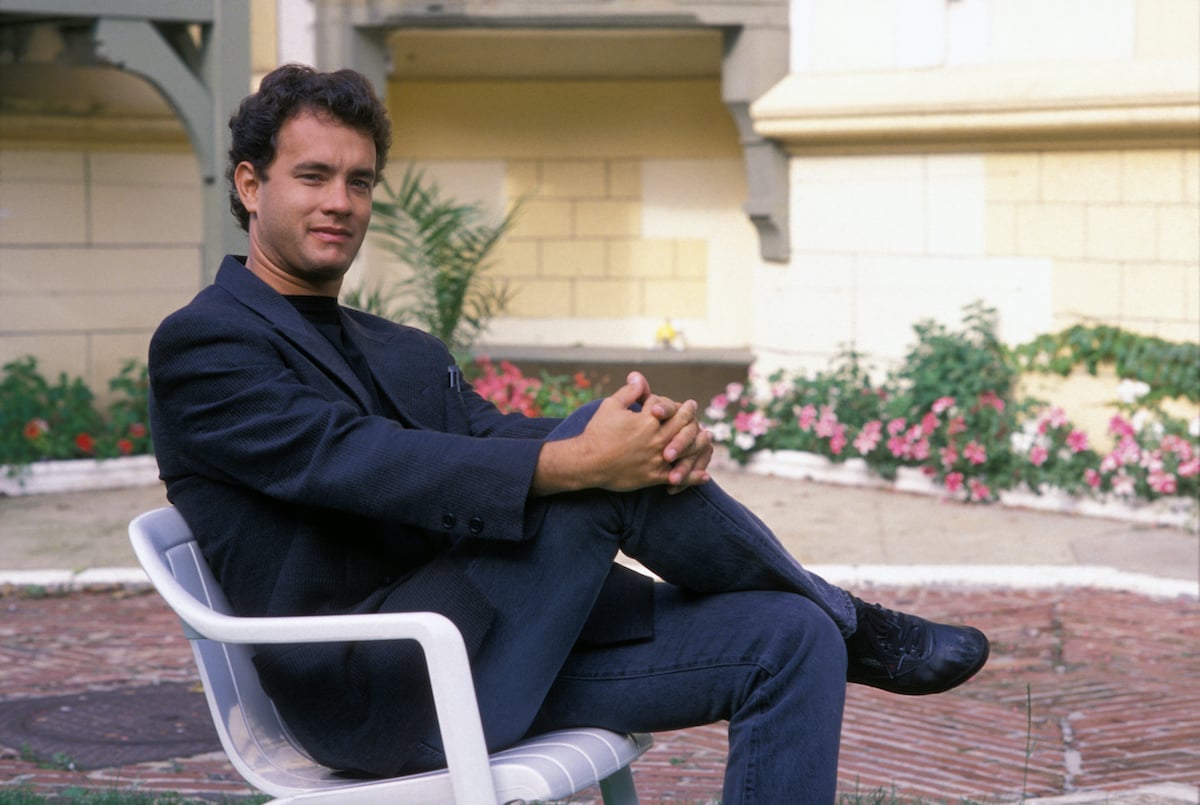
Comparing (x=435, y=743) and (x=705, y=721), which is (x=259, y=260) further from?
(x=705, y=721)

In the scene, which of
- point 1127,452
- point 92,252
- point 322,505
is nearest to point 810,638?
point 322,505

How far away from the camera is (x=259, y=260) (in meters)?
2.76

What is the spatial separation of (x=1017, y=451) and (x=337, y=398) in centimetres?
596

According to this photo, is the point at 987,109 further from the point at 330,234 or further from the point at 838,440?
the point at 330,234

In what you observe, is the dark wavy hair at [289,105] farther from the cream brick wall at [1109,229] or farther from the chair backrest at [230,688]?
the cream brick wall at [1109,229]

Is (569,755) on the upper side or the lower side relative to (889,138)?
lower

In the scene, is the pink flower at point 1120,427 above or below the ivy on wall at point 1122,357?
below

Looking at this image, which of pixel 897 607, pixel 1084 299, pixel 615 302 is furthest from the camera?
pixel 615 302

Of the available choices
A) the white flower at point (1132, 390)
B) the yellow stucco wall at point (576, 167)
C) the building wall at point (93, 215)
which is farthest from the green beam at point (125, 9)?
the white flower at point (1132, 390)

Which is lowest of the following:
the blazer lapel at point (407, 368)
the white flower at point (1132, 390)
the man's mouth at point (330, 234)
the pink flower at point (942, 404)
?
the pink flower at point (942, 404)

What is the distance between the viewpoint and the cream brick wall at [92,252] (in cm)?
947

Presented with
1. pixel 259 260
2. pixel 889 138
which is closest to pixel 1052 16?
pixel 889 138

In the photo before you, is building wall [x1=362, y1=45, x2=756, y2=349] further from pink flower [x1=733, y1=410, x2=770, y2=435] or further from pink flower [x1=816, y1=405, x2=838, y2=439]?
pink flower [x1=816, y1=405, x2=838, y2=439]

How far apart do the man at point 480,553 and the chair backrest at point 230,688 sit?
0.14 ft
